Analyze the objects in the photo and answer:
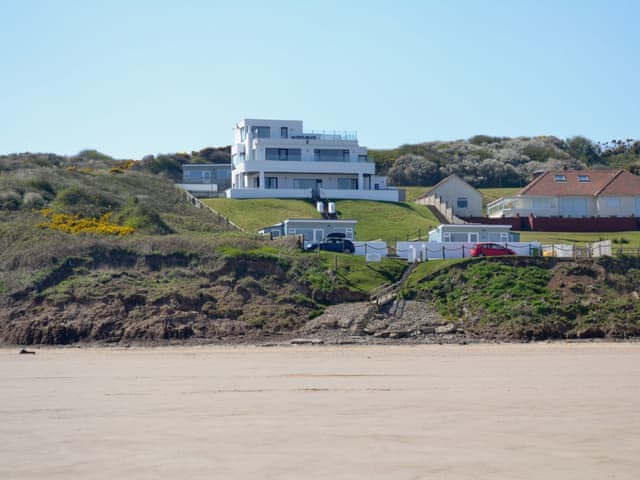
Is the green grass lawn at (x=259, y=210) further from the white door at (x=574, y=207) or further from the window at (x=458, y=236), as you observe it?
the white door at (x=574, y=207)

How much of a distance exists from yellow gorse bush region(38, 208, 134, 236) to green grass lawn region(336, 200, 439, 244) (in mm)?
16200

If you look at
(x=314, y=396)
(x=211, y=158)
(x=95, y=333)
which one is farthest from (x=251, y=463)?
(x=211, y=158)

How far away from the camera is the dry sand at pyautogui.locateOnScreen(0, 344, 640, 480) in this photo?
1374 centimetres

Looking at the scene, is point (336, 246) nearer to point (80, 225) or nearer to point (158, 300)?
point (158, 300)

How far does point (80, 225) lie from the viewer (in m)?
52.9

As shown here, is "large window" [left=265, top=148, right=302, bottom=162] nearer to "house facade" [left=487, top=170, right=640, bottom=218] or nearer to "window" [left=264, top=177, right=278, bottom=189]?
"window" [left=264, top=177, right=278, bottom=189]

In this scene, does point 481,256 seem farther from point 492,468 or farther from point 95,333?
point 492,468

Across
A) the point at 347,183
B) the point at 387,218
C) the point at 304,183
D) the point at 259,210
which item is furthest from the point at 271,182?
the point at 387,218

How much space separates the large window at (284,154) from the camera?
7856cm

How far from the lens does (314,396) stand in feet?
65.9

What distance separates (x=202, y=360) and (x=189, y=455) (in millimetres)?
15358

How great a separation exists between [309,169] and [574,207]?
2202 centimetres

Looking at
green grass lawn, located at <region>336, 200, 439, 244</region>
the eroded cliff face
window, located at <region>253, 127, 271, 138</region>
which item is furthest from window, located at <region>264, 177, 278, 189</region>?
the eroded cliff face

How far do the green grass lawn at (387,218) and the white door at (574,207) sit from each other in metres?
10.8
